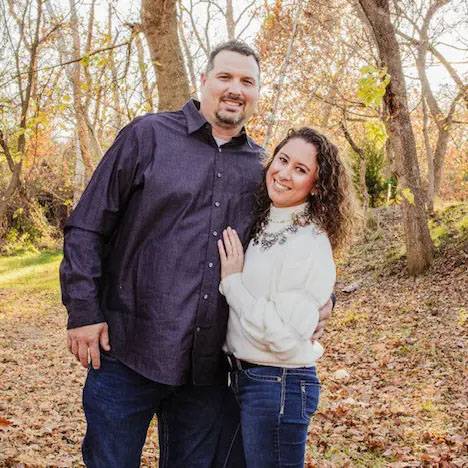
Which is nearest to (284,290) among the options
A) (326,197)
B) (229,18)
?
(326,197)

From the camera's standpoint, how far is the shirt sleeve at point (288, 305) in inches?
95.0

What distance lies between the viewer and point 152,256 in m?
2.61

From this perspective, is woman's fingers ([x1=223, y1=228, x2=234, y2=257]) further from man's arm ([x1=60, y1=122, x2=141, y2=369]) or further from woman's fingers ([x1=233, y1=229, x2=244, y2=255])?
man's arm ([x1=60, y1=122, x2=141, y2=369])

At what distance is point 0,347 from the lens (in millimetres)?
9492

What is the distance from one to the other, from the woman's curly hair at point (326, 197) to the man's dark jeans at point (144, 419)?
0.82 meters

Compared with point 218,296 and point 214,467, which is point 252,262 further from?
point 214,467

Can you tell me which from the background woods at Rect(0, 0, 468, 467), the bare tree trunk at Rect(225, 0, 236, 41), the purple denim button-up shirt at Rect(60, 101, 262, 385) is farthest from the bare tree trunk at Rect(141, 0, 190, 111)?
the bare tree trunk at Rect(225, 0, 236, 41)

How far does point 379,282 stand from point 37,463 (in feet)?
26.1

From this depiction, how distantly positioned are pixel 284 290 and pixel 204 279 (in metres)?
0.38

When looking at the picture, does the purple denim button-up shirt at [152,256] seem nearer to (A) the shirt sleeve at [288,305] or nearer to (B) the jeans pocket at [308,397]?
(A) the shirt sleeve at [288,305]

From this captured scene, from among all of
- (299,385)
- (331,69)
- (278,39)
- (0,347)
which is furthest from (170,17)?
(278,39)

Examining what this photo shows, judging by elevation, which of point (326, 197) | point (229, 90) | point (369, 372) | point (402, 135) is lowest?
point (369, 372)

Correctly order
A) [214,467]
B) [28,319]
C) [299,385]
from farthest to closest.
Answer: [28,319] < [214,467] < [299,385]

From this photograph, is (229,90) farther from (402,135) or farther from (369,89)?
(402,135)
